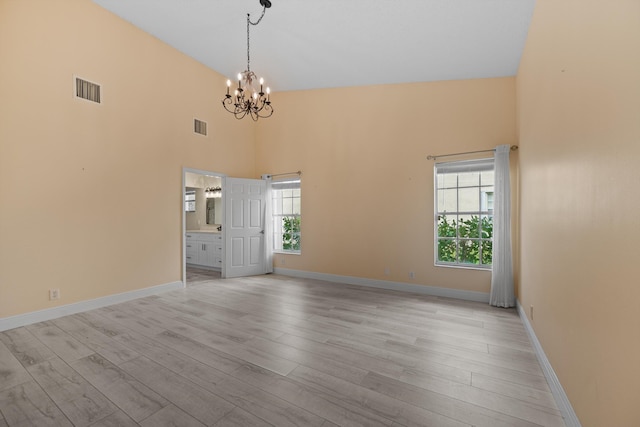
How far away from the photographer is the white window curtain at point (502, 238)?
4.08m

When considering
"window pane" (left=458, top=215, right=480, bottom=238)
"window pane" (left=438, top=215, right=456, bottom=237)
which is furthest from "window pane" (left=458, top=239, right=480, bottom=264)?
"window pane" (left=438, top=215, right=456, bottom=237)

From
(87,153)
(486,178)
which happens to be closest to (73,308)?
(87,153)

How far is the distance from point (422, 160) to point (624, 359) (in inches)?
159

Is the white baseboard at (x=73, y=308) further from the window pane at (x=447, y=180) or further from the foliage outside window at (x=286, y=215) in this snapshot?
the window pane at (x=447, y=180)

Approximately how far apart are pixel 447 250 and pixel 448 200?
86 cm

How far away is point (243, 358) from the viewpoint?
255cm

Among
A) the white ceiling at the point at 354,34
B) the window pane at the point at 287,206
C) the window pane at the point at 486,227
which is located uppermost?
the white ceiling at the point at 354,34

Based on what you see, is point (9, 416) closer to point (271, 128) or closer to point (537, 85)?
point (537, 85)

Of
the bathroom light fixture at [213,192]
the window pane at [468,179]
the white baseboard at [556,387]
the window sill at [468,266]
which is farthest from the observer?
the bathroom light fixture at [213,192]

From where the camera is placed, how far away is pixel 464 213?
4641mm

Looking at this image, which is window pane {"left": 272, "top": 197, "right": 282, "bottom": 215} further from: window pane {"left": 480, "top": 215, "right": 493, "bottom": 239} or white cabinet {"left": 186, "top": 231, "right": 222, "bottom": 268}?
window pane {"left": 480, "top": 215, "right": 493, "bottom": 239}

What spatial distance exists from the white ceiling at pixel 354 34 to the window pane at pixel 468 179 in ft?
5.08

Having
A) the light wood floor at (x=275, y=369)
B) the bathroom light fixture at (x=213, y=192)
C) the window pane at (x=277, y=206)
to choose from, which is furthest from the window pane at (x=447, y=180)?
the bathroom light fixture at (x=213, y=192)

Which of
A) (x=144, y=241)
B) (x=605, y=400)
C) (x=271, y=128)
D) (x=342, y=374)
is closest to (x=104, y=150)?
(x=144, y=241)
